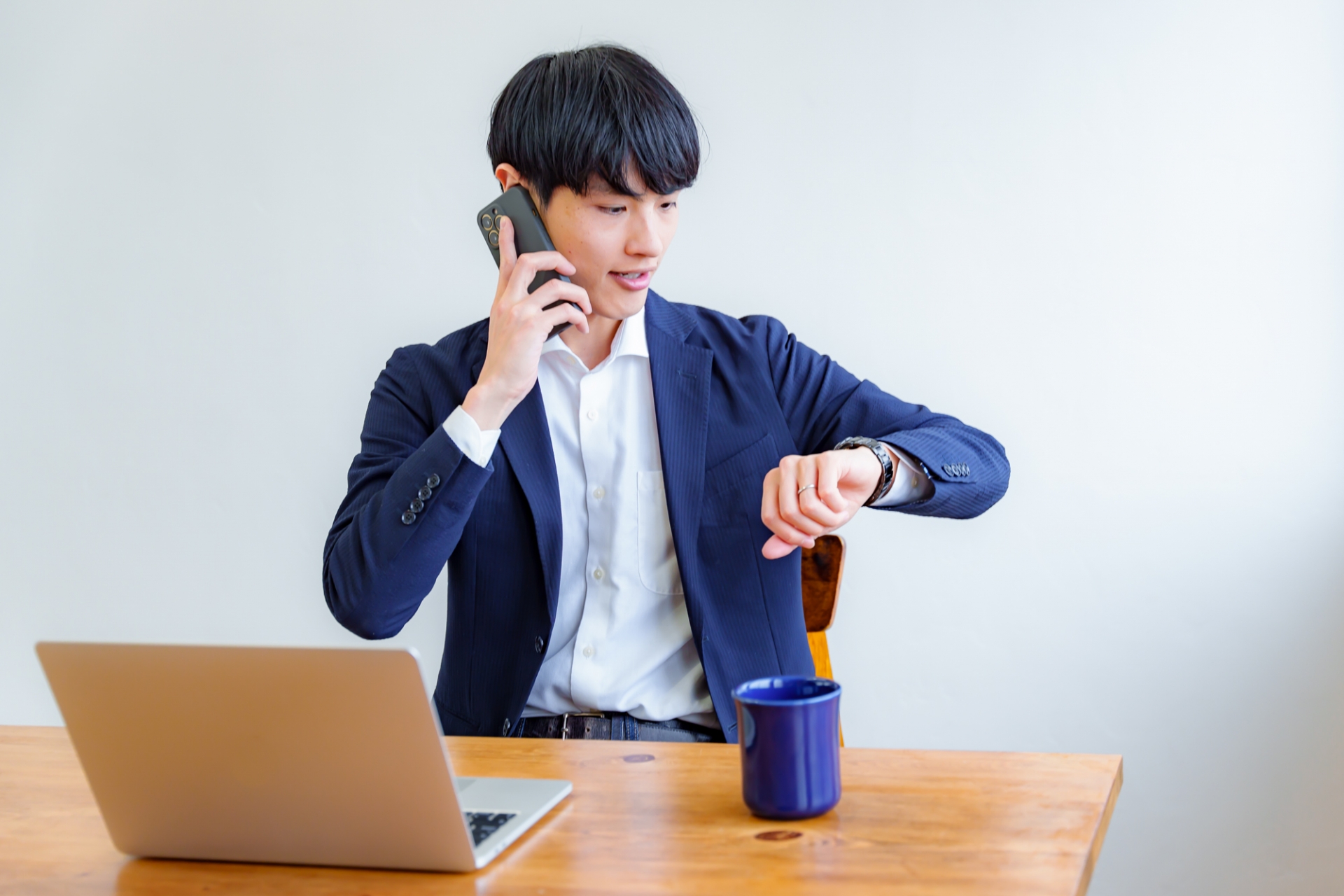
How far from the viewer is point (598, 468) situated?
54.4 inches

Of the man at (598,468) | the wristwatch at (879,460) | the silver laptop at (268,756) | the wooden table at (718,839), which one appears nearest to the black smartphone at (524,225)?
the man at (598,468)

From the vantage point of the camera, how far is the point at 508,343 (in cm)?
124

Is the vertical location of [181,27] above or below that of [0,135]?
above

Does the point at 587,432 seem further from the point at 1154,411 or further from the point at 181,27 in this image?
the point at 181,27

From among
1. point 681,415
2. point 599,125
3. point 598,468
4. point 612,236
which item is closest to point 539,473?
point 598,468

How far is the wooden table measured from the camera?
69 cm

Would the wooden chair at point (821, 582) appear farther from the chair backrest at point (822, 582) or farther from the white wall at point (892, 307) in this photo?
the white wall at point (892, 307)

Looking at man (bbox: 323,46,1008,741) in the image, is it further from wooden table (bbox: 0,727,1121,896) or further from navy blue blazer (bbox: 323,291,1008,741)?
wooden table (bbox: 0,727,1121,896)

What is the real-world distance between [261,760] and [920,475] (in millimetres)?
765

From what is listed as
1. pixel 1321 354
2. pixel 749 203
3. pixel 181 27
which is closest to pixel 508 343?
pixel 749 203

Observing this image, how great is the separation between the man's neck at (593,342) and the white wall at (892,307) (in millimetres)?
602

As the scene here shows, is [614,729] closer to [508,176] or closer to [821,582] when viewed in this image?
[821,582]

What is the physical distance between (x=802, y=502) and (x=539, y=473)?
44cm

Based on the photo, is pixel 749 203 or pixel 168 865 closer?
pixel 168 865
